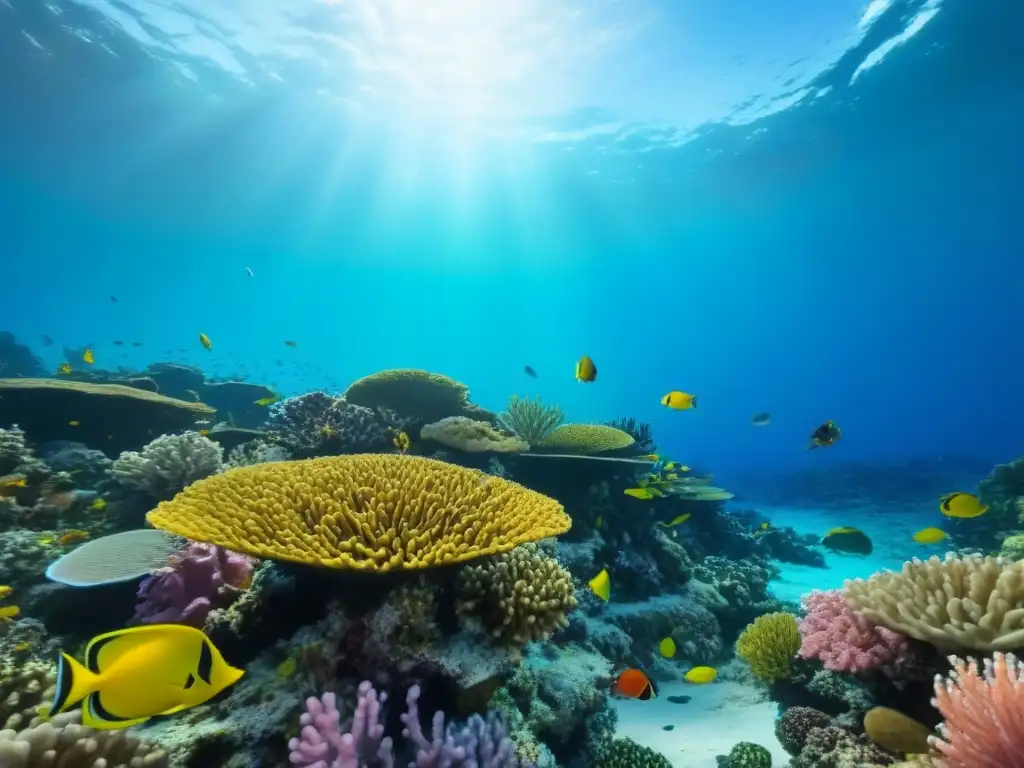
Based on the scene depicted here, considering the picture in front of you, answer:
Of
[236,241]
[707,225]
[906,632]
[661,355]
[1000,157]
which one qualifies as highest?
[661,355]

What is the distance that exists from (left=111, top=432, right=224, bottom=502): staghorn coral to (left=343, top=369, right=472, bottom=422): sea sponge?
11.1ft

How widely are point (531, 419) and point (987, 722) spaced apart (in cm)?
771

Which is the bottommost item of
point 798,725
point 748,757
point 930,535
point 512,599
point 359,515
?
point 748,757

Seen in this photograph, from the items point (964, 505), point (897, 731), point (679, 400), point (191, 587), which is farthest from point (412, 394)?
point (964, 505)

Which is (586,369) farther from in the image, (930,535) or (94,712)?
(94,712)

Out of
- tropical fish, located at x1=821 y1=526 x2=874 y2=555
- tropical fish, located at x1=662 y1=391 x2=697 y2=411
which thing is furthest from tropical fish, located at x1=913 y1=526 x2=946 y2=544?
tropical fish, located at x1=662 y1=391 x2=697 y2=411

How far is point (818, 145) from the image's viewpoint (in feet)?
115

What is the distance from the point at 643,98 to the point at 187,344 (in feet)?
629

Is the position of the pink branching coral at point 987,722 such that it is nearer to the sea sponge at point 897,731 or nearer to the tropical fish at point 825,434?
the sea sponge at point 897,731

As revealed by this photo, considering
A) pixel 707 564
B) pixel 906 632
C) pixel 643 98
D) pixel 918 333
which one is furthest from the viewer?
pixel 918 333

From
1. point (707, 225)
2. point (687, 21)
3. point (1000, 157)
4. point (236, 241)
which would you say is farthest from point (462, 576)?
point (236, 241)

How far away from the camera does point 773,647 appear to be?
17.2 ft

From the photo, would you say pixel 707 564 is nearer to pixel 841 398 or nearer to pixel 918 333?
pixel 918 333

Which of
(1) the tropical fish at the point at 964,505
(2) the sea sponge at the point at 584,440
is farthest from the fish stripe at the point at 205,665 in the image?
(1) the tropical fish at the point at 964,505
